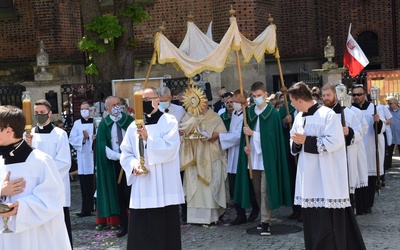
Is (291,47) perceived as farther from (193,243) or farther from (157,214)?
(157,214)

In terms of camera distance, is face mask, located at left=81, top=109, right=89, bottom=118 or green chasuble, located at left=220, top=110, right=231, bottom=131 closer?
green chasuble, located at left=220, top=110, right=231, bottom=131

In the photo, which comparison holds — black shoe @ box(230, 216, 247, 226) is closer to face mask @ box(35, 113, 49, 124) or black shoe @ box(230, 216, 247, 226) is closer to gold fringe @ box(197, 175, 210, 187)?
gold fringe @ box(197, 175, 210, 187)

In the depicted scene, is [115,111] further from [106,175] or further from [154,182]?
[154,182]

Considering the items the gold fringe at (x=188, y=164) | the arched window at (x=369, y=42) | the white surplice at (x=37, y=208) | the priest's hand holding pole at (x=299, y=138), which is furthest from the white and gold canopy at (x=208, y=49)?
the arched window at (x=369, y=42)

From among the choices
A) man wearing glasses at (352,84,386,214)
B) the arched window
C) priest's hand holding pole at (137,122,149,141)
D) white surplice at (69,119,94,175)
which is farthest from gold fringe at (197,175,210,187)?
the arched window

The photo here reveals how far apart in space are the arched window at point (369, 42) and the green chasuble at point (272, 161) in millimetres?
14252

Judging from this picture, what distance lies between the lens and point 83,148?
1189cm

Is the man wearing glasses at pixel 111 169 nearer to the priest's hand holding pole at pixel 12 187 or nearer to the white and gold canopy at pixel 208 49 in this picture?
the white and gold canopy at pixel 208 49

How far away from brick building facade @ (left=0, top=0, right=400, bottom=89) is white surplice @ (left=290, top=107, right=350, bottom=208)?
11.9 metres

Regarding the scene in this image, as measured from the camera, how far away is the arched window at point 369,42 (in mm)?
23172

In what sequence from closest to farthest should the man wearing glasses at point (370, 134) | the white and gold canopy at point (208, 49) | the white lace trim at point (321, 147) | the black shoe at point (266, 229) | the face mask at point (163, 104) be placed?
the white lace trim at point (321, 147), the black shoe at point (266, 229), the face mask at point (163, 104), the white and gold canopy at point (208, 49), the man wearing glasses at point (370, 134)

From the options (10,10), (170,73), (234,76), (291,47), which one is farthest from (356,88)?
(10,10)

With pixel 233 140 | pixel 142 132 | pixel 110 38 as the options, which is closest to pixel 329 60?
pixel 110 38

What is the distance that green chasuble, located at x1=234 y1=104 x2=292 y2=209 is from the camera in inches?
A: 379
